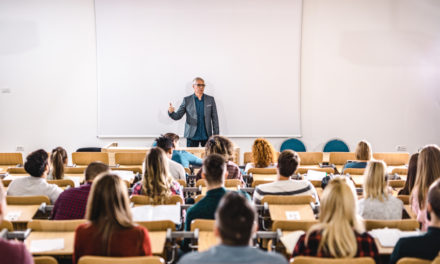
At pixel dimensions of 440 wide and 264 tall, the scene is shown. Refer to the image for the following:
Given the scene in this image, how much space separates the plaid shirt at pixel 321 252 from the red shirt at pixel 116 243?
0.94 meters

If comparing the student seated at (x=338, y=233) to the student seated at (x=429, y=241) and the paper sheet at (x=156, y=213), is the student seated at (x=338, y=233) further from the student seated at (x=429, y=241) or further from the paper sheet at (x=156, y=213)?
the paper sheet at (x=156, y=213)

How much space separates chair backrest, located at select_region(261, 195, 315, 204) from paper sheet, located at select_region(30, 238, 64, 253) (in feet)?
5.54

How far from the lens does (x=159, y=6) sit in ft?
28.5

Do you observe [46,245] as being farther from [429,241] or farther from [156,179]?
[429,241]

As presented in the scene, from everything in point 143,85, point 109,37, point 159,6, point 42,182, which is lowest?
point 42,182

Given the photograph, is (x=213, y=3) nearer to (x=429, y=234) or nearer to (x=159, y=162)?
(x=159, y=162)

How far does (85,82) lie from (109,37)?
39.0 inches

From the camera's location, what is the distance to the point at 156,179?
4.06 metres

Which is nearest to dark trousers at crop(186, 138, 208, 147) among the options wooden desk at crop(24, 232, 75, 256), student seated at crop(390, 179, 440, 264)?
wooden desk at crop(24, 232, 75, 256)

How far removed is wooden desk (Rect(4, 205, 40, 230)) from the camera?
3699mm

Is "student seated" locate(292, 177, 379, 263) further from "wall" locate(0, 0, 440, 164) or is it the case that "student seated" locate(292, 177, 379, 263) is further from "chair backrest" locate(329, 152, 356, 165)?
"wall" locate(0, 0, 440, 164)

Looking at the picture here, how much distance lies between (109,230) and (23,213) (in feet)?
4.69

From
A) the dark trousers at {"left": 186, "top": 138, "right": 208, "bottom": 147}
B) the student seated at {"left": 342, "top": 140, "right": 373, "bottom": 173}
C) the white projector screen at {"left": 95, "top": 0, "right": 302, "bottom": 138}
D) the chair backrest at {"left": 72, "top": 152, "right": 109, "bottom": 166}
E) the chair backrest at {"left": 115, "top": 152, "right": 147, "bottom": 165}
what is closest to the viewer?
the student seated at {"left": 342, "top": 140, "right": 373, "bottom": 173}

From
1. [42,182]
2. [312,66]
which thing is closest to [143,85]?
[312,66]
